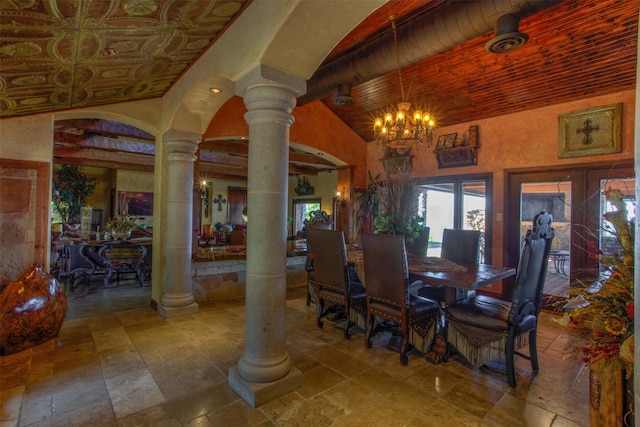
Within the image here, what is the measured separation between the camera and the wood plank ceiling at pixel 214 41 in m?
1.78

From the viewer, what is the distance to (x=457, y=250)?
3750 millimetres

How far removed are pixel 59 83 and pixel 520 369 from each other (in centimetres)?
455

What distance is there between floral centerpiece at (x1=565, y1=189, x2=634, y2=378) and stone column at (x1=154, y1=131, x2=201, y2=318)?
11.9 ft

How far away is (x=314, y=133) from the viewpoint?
5.75 metres

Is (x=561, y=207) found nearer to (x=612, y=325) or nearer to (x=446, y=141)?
(x=446, y=141)

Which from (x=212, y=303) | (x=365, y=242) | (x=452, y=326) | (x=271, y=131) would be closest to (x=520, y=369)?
(x=452, y=326)

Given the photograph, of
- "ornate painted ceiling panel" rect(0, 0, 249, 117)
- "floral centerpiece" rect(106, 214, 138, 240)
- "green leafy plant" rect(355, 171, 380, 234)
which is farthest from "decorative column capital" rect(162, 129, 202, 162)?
"green leafy plant" rect(355, 171, 380, 234)

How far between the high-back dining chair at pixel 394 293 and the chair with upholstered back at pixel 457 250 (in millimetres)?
732

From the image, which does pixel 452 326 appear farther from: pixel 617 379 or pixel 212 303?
pixel 212 303

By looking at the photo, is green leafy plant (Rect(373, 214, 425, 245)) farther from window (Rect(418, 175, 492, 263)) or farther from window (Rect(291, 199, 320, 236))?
window (Rect(291, 199, 320, 236))

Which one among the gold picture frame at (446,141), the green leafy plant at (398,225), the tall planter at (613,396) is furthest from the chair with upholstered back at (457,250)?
the tall planter at (613,396)

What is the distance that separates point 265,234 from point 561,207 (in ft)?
14.6

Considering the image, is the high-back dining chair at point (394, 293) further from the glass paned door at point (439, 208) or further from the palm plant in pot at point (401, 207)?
the glass paned door at point (439, 208)

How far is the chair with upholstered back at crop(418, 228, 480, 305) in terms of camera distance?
3458 mm
